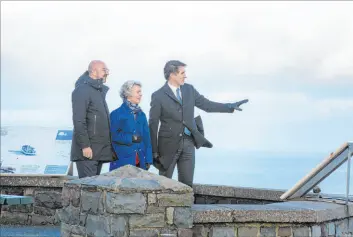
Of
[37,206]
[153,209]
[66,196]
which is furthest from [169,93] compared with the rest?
[37,206]

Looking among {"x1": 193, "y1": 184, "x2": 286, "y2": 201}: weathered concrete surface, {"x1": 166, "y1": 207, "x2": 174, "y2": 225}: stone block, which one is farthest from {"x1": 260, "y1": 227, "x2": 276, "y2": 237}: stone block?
{"x1": 193, "y1": 184, "x2": 286, "y2": 201}: weathered concrete surface

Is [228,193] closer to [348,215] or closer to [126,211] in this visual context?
[348,215]

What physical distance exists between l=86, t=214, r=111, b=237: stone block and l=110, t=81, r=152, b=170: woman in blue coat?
172 centimetres

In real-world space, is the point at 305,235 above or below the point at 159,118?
below

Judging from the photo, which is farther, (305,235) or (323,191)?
(323,191)

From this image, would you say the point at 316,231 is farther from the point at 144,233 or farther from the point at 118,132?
the point at 118,132

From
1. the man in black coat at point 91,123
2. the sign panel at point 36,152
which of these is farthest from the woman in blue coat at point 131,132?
the sign panel at point 36,152

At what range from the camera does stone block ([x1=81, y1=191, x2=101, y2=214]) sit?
22.8ft

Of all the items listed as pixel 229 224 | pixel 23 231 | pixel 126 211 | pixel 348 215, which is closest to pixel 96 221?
pixel 126 211

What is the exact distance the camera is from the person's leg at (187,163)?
9.05 m

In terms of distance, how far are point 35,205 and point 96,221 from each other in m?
4.53

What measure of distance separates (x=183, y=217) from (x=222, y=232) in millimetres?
488

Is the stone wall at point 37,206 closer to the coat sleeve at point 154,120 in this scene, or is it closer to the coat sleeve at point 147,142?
the coat sleeve at point 154,120

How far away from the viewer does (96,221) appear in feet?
22.8
